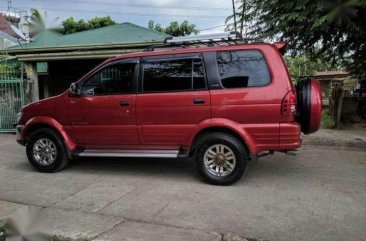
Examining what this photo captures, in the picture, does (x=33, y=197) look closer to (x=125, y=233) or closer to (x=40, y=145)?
(x=40, y=145)

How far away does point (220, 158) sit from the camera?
6090mm

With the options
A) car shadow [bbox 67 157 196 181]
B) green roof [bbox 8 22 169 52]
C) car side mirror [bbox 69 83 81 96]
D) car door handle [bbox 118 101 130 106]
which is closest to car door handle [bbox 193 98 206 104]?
car door handle [bbox 118 101 130 106]

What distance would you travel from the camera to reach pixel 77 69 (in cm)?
1462

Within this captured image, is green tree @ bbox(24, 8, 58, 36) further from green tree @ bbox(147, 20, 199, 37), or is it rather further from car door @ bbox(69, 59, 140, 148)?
green tree @ bbox(147, 20, 199, 37)

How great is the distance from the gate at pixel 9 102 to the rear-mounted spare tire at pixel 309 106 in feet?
28.7

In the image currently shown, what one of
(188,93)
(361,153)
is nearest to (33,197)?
(188,93)

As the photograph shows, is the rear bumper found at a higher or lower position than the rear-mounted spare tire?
lower


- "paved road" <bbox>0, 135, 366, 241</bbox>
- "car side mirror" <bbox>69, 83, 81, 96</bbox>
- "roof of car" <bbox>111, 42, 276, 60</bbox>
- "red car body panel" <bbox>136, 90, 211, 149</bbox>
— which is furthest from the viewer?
"car side mirror" <bbox>69, 83, 81, 96</bbox>

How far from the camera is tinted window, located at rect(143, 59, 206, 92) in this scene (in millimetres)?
6270

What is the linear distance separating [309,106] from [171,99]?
6.82ft

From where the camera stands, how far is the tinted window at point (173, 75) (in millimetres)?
6270

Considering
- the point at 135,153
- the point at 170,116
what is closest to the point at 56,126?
the point at 135,153

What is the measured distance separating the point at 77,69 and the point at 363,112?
987 cm

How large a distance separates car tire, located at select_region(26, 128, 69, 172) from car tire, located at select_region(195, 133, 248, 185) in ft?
8.07
